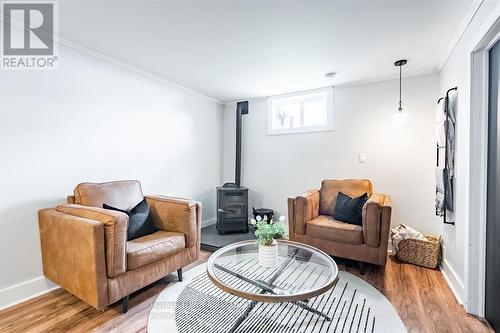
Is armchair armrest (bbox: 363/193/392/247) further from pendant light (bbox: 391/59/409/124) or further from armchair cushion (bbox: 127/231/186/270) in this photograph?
armchair cushion (bbox: 127/231/186/270)

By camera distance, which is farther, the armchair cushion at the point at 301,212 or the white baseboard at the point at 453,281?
the armchair cushion at the point at 301,212

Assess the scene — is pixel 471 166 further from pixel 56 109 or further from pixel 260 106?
pixel 56 109

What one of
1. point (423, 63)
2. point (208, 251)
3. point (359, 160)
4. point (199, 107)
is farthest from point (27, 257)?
point (423, 63)

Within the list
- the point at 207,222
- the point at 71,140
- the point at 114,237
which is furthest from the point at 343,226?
the point at 71,140

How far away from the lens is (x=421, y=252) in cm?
263

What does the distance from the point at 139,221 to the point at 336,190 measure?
2.27 m

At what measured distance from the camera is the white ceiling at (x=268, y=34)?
1.78m

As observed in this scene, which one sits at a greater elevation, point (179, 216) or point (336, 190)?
point (336, 190)

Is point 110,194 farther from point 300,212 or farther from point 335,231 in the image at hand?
point 335,231

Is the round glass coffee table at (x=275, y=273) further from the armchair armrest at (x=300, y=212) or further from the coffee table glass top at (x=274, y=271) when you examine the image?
the armchair armrest at (x=300, y=212)

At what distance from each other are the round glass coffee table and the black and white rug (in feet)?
0.24

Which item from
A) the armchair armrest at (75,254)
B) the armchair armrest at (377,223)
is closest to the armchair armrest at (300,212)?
Result: the armchair armrest at (377,223)

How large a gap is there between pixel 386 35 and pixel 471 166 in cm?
126

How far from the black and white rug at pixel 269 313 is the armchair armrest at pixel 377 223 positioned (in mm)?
441
